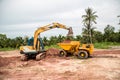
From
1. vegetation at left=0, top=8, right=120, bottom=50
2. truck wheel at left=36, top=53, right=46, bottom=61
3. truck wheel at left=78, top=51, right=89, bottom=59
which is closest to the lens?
truck wheel at left=36, top=53, right=46, bottom=61

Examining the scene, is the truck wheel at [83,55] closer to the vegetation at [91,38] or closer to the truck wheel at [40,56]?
the truck wheel at [40,56]

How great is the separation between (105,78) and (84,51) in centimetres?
727

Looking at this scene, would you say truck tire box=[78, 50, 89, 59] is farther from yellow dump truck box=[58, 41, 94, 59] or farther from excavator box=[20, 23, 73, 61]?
excavator box=[20, 23, 73, 61]

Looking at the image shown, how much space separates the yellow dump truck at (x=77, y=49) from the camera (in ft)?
57.1

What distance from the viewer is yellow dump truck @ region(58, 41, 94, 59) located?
57.1 feet

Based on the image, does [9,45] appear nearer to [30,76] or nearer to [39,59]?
[39,59]

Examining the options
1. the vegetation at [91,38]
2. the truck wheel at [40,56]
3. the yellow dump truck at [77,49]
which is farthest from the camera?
the vegetation at [91,38]

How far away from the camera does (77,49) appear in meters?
18.0

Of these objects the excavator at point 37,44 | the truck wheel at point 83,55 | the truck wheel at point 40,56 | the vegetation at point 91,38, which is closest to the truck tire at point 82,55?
the truck wheel at point 83,55

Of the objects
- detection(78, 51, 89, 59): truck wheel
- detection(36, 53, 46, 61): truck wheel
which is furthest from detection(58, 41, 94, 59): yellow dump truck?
detection(36, 53, 46, 61): truck wheel

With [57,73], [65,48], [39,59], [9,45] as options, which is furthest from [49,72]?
[9,45]

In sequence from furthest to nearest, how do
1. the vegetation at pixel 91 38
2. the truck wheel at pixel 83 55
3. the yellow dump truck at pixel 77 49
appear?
the vegetation at pixel 91 38, the yellow dump truck at pixel 77 49, the truck wheel at pixel 83 55

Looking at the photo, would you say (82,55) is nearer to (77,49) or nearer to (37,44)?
(77,49)

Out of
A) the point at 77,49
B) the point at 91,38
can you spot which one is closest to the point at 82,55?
the point at 77,49
